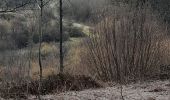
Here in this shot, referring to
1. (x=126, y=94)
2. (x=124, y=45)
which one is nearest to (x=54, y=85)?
(x=126, y=94)

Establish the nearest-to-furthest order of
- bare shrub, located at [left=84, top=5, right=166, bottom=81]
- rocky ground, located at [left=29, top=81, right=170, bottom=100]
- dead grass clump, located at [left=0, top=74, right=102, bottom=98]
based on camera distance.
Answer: rocky ground, located at [left=29, top=81, right=170, bottom=100], dead grass clump, located at [left=0, top=74, right=102, bottom=98], bare shrub, located at [left=84, top=5, right=166, bottom=81]

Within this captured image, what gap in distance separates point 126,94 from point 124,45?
612cm

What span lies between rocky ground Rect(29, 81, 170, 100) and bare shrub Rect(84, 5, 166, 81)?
14.1 feet

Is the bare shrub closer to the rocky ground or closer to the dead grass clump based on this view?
the dead grass clump

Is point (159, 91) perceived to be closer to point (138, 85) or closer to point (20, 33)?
point (138, 85)

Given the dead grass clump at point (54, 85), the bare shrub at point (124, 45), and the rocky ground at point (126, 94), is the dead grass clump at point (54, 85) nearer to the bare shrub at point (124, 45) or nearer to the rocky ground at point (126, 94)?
the rocky ground at point (126, 94)

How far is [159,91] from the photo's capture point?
11.8m

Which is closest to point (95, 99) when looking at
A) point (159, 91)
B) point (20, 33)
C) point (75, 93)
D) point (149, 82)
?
point (75, 93)

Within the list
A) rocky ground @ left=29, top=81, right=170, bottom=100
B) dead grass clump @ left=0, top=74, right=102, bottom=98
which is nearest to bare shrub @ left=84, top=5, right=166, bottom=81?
dead grass clump @ left=0, top=74, right=102, bottom=98

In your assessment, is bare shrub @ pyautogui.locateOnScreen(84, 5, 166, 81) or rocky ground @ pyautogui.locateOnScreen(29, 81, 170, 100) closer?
rocky ground @ pyautogui.locateOnScreen(29, 81, 170, 100)

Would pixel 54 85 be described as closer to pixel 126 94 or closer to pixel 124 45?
pixel 126 94

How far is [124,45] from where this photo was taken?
1719 cm

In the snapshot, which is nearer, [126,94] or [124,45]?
[126,94]

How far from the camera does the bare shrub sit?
56.2ft
